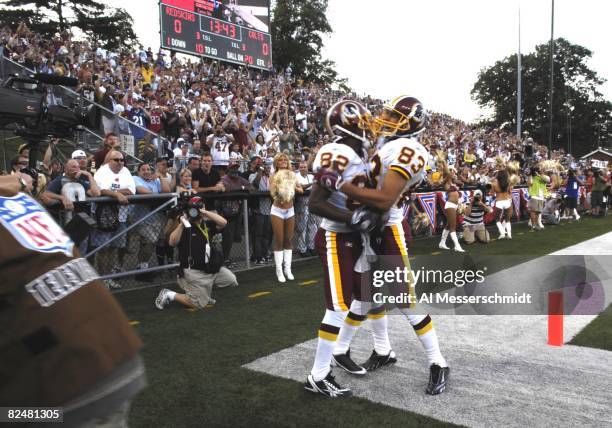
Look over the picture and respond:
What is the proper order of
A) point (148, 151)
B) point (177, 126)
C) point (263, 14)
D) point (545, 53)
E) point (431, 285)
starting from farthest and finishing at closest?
point (545, 53)
point (263, 14)
point (177, 126)
point (148, 151)
point (431, 285)

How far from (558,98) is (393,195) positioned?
77938 mm

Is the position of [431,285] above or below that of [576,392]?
above

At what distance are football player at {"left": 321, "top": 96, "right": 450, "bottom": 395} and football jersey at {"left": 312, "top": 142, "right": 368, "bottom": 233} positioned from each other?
82 millimetres

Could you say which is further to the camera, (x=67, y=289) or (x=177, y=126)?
(x=177, y=126)

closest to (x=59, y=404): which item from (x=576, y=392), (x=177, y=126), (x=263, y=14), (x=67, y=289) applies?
(x=67, y=289)

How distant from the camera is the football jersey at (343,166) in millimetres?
3559

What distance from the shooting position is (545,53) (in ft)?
238

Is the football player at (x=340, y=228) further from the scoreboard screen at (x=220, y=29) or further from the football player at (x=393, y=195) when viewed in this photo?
the scoreboard screen at (x=220, y=29)

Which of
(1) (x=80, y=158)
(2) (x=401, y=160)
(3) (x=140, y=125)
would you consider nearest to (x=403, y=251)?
(2) (x=401, y=160)

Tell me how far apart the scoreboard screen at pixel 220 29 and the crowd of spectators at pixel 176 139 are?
1335 mm

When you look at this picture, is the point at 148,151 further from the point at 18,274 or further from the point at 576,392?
the point at 18,274

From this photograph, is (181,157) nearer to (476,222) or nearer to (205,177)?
(205,177)

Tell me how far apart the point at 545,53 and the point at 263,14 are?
5845 cm

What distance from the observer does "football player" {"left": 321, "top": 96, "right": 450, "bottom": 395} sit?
139 inches
